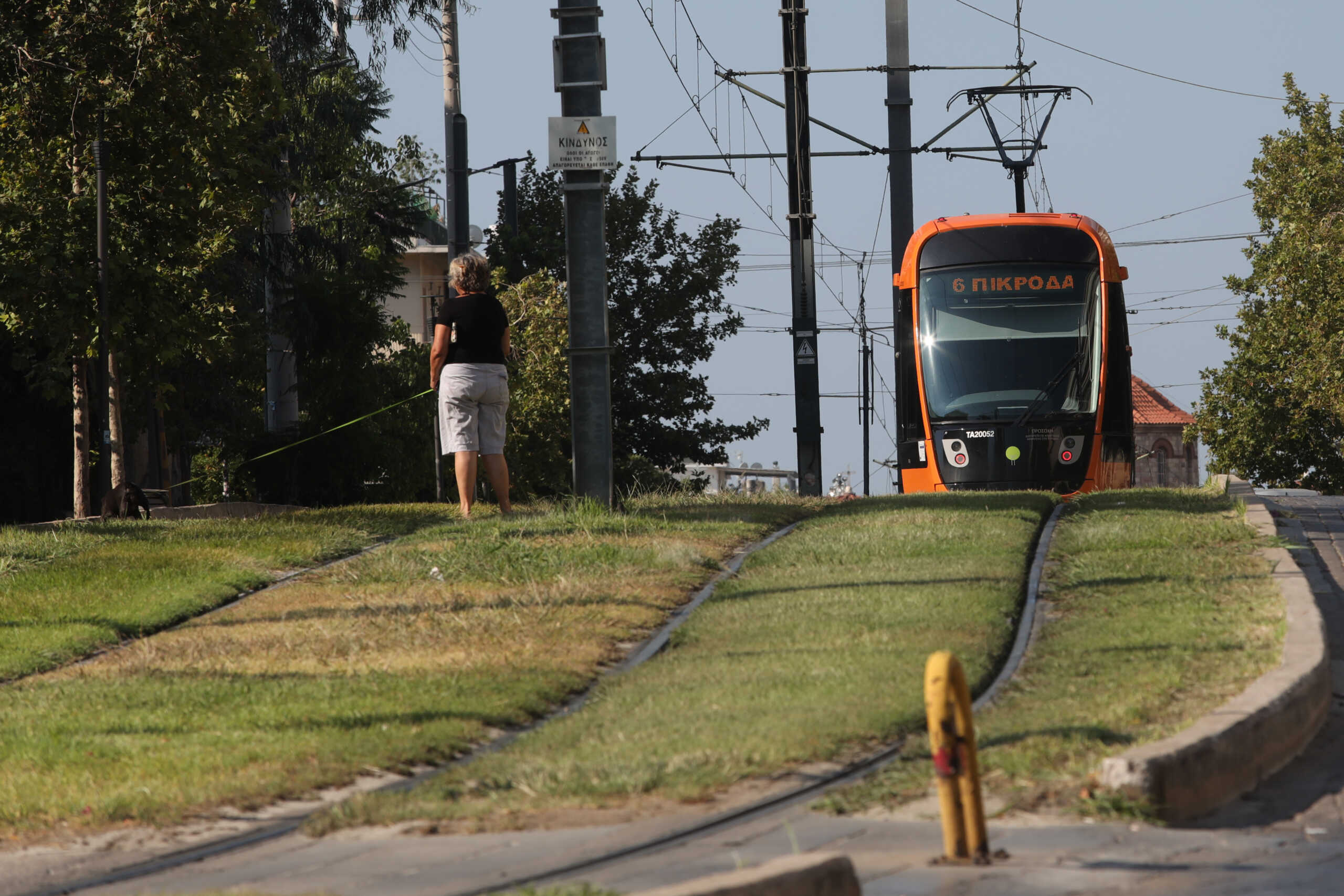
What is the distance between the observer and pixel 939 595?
8.80m

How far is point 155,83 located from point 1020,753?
12.4m

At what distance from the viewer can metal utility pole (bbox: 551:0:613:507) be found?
12758mm

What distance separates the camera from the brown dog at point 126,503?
15648mm

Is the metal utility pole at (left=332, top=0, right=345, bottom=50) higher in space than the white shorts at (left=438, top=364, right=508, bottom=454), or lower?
higher

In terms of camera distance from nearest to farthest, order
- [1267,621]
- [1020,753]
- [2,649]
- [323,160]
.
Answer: [1020,753], [1267,621], [2,649], [323,160]

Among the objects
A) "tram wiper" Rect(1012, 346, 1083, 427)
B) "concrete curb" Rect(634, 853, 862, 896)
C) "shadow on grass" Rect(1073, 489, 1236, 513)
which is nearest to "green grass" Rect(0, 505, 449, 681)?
"concrete curb" Rect(634, 853, 862, 896)

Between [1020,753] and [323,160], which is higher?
[323,160]

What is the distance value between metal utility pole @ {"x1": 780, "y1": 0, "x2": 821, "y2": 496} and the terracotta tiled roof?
70750mm

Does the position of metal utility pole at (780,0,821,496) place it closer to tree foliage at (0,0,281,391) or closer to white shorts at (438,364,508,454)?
tree foliage at (0,0,281,391)

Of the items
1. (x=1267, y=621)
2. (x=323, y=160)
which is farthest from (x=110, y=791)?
(x=323, y=160)

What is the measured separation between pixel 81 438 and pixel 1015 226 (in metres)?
11.7

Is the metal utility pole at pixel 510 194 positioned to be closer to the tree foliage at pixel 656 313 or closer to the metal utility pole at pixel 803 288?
the tree foliage at pixel 656 313

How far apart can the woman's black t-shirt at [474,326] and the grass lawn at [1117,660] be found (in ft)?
13.9

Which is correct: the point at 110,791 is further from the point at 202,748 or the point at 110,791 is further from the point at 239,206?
the point at 239,206
